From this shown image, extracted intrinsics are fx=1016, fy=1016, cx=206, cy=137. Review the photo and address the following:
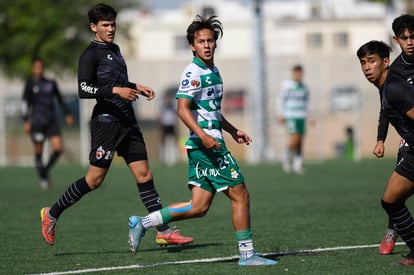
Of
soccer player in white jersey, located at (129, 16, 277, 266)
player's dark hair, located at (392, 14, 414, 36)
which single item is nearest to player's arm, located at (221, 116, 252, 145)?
soccer player in white jersey, located at (129, 16, 277, 266)

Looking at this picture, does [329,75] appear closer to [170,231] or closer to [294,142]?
[294,142]

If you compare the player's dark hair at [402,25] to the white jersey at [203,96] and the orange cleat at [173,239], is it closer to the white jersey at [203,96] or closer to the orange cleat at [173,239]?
the white jersey at [203,96]

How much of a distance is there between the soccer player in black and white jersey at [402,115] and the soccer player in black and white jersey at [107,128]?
211cm

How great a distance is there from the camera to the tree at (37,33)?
43.6 meters

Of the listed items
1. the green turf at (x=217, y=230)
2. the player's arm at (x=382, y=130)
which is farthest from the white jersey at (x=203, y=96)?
the player's arm at (x=382, y=130)

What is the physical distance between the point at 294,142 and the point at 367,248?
41.2 ft

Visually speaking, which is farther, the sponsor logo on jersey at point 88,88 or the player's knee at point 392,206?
the sponsor logo on jersey at point 88,88

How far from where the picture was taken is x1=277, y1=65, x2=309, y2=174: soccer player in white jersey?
21.7 meters

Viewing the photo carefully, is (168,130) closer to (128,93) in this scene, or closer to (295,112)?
(295,112)

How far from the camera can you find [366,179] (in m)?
19.4

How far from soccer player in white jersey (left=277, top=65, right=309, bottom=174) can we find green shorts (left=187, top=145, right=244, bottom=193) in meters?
13.5

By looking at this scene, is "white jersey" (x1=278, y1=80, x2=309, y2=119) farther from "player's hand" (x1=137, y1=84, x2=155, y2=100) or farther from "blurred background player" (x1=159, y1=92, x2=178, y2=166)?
"player's hand" (x1=137, y1=84, x2=155, y2=100)

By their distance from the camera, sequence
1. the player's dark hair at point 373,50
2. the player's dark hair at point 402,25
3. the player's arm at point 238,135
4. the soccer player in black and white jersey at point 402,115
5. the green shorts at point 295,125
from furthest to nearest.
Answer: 1. the green shorts at point 295,125
2. the player's arm at point 238,135
3. the player's dark hair at point 373,50
4. the player's dark hair at point 402,25
5. the soccer player in black and white jersey at point 402,115

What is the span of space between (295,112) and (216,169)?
13.7 m
